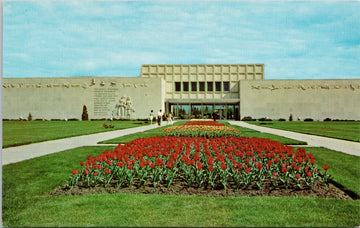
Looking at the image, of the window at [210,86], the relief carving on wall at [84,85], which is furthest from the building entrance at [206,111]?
the relief carving on wall at [84,85]

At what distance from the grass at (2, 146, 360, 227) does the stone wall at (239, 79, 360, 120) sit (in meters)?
43.1

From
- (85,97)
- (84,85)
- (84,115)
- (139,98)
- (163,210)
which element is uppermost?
(84,85)

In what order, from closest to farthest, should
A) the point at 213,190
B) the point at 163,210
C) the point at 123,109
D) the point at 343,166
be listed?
the point at 163,210
the point at 213,190
the point at 343,166
the point at 123,109

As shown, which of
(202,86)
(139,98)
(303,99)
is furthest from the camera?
(202,86)

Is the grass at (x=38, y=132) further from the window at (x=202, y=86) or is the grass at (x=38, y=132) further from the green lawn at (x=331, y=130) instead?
the window at (x=202, y=86)

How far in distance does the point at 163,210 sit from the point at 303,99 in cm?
4675

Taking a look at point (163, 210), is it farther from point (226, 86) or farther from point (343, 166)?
point (226, 86)

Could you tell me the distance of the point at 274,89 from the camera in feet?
156

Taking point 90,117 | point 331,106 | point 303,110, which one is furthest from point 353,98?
point 90,117

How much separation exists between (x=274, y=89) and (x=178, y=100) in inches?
652

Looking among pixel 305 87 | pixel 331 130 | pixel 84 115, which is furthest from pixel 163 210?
pixel 305 87

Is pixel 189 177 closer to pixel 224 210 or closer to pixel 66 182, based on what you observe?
pixel 224 210

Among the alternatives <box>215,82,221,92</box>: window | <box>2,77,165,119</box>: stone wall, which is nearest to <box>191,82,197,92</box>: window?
<box>215,82,221,92</box>: window

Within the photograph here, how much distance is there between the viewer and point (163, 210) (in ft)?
14.1
